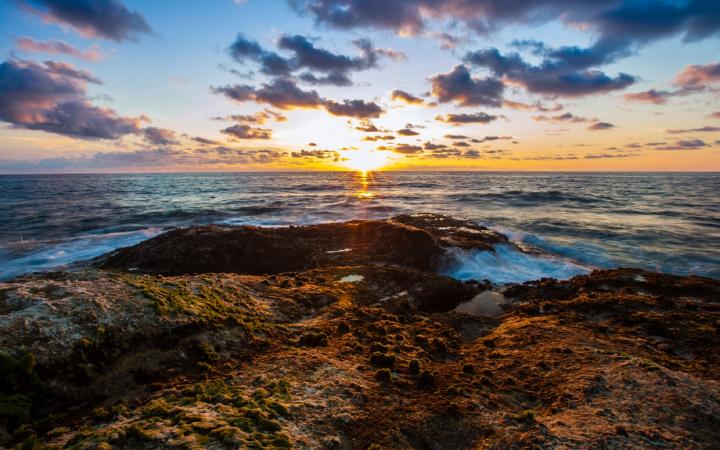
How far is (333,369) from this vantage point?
6.96m

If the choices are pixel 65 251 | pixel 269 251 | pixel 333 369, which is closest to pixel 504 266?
pixel 269 251

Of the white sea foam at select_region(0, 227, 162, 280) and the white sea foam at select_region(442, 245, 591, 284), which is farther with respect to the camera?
the white sea foam at select_region(0, 227, 162, 280)

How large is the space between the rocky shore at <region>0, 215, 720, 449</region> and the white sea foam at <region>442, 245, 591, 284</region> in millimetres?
6304

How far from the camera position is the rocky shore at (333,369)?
5.15 meters

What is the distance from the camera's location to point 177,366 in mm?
6723

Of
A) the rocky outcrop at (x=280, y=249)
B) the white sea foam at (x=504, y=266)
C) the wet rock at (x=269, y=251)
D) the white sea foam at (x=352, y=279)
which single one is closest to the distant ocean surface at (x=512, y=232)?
the white sea foam at (x=504, y=266)

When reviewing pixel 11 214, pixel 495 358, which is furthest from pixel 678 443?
pixel 11 214

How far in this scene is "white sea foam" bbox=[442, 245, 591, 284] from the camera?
60.0ft

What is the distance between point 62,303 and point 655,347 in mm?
12897

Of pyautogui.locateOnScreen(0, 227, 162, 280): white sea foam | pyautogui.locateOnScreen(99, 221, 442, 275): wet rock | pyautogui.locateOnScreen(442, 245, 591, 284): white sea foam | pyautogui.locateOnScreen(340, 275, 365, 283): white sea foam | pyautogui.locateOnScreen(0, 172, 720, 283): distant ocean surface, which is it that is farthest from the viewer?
pyautogui.locateOnScreen(0, 172, 720, 283): distant ocean surface

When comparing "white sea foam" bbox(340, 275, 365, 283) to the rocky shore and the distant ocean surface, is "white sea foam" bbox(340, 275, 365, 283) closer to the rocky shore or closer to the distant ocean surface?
the rocky shore

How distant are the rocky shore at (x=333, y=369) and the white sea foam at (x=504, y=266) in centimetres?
630

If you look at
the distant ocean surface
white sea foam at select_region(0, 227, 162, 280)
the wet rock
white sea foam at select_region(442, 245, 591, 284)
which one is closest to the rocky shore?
white sea foam at select_region(442, 245, 591, 284)

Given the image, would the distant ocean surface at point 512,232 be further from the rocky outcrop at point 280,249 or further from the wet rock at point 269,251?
the wet rock at point 269,251
